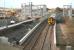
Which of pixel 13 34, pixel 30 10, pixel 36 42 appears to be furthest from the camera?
pixel 30 10

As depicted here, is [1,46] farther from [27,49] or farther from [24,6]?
[24,6]

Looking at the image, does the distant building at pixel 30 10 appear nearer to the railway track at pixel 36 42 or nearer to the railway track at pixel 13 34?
the railway track at pixel 13 34

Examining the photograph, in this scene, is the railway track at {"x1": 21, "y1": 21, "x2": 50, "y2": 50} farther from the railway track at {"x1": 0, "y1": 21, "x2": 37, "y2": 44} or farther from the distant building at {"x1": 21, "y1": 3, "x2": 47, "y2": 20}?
the distant building at {"x1": 21, "y1": 3, "x2": 47, "y2": 20}

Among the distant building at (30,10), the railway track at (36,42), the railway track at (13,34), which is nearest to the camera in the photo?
the railway track at (36,42)

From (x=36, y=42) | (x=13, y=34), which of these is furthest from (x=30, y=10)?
(x=36, y=42)

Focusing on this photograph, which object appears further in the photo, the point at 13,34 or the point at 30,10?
the point at 30,10

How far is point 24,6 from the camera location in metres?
80.4

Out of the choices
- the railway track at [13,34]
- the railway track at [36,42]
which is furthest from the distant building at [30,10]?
the railway track at [36,42]

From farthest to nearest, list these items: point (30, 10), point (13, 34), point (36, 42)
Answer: point (30, 10)
point (13, 34)
point (36, 42)

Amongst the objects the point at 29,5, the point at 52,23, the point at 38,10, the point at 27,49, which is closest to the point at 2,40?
the point at 27,49

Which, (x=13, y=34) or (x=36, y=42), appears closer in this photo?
(x=36, y=42)

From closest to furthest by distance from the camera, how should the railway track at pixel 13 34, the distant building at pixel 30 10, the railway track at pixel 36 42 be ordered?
the railway track at pixel 36 42, the railway track at pixel 13 34, the distant building at pixel 30 10

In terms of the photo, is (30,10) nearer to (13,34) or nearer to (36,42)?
(13,34)

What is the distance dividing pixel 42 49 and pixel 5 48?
681 cm
